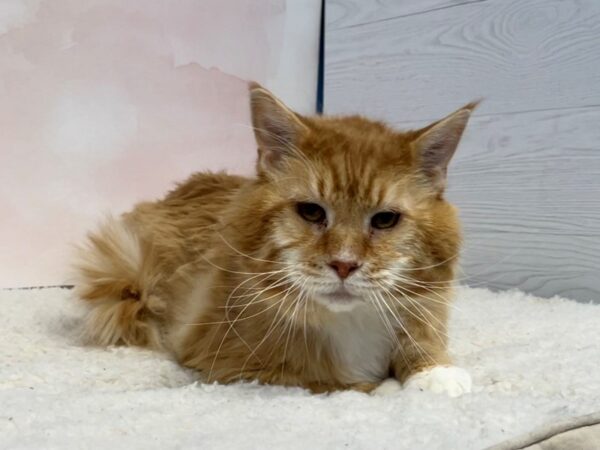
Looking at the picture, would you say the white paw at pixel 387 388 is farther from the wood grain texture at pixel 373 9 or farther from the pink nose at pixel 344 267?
the wood grain texture at pixel 373 9

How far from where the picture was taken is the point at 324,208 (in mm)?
1210

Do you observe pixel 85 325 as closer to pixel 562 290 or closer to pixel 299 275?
pixel 299 275

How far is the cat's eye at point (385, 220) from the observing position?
121cm

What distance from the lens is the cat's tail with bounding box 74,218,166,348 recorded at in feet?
5.50

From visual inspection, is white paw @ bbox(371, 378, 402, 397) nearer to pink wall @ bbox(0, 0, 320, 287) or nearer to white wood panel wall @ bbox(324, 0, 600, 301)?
white wood panel wall @ bbox(324, 0, 600, 301)

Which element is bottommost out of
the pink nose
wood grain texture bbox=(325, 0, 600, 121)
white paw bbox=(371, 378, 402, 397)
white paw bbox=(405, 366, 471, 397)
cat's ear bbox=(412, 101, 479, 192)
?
white paw bbox=(371, 378, 402, 397)

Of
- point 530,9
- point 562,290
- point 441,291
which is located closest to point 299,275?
point 441,291

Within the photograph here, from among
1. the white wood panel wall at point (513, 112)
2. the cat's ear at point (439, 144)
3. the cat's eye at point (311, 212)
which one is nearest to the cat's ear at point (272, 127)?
the cat's eye at point (311, 212)

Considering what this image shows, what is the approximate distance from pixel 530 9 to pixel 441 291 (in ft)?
4.35

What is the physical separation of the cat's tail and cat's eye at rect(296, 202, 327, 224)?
26.0 inches

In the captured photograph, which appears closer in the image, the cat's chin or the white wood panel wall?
the cat's chin

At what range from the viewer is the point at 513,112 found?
224cm

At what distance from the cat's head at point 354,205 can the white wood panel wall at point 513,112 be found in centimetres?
100

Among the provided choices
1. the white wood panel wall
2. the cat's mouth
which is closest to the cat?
the cat's mouth
